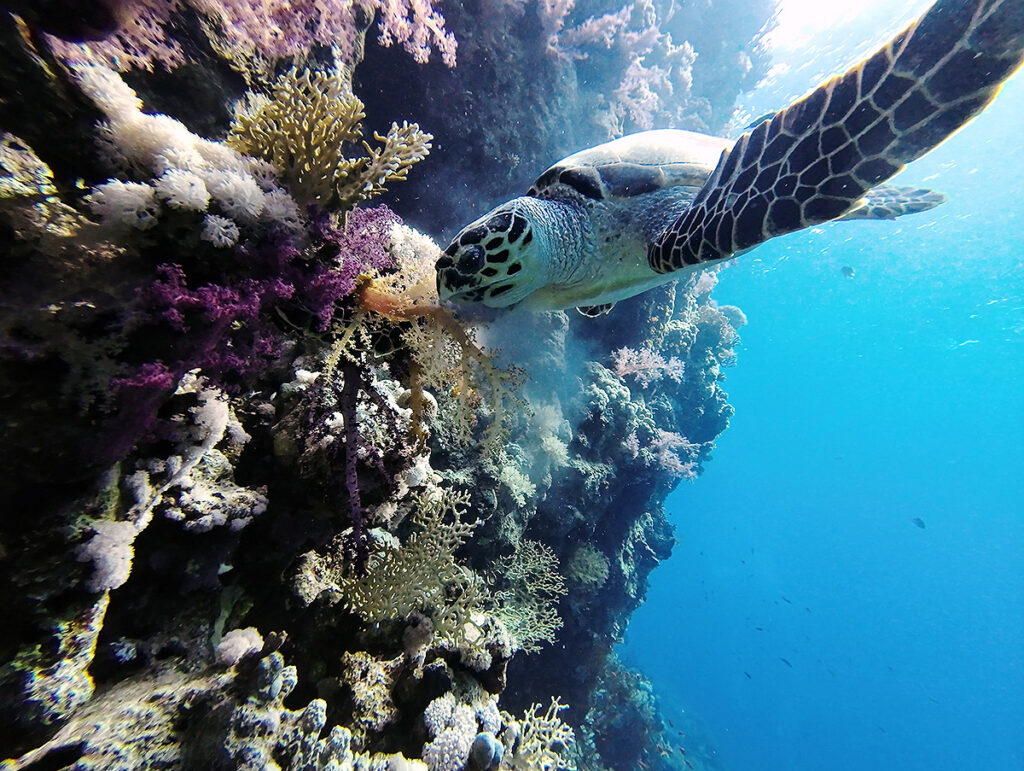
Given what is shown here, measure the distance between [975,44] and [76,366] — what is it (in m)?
2.99

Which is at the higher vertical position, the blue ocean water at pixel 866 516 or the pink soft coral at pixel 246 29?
the pink soft coral at pixel 246 29

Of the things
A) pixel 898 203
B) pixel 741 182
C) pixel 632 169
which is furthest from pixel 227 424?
pixel 898 203

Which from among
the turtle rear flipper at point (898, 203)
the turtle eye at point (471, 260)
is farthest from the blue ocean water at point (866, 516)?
the turtle eye at point (471, 260)

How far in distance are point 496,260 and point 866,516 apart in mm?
87860

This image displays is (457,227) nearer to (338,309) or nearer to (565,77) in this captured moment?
(565,77)

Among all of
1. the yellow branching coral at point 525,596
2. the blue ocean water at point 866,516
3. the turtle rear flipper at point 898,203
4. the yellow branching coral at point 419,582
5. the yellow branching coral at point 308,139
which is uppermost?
the yellow branching coral at point 308,139

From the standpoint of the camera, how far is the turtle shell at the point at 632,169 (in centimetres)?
330

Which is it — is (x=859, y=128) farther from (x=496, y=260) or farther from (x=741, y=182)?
(x=496, y=260)

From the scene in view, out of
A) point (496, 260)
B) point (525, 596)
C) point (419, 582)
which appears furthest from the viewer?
point (525, 596)

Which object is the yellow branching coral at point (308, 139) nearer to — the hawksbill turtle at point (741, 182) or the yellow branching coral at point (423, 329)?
the yellow branching coral at point (423, 329)

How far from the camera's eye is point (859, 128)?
189 centimetres

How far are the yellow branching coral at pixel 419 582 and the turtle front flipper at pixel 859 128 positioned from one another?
7.35 ft

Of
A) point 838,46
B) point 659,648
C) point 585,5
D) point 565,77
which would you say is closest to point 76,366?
point 565,77

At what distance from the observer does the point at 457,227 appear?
237 inches
